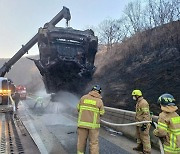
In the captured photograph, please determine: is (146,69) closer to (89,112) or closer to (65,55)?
(65,55)

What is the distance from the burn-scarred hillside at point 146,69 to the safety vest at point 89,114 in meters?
6.45

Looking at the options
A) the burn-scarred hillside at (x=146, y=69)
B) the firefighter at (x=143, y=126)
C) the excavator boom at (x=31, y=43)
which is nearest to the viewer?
the firefighter at (x=143, y=126)

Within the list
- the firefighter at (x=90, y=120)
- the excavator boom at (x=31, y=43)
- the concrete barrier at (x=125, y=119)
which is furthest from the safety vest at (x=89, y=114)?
the excavator boom at (x=31, y=43)

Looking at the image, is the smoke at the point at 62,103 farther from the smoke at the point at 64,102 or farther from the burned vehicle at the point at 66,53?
the burned vehicle at the point at 66,53

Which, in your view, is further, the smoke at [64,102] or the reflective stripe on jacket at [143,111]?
the smoke at [64,102]

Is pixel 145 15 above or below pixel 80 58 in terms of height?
above

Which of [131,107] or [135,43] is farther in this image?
[135,43]

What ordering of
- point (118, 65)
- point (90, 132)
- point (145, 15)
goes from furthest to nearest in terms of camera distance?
point (145, 15) → point (118, 65) → point (90, 132)

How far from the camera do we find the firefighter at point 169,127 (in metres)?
3.87

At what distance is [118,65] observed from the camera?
23.5 m

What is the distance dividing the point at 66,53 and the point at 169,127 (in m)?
11.1

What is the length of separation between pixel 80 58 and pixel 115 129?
5.05 metres

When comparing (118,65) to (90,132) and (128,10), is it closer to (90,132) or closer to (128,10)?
(128,10)

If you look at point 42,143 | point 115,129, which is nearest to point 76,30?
point 115,129
